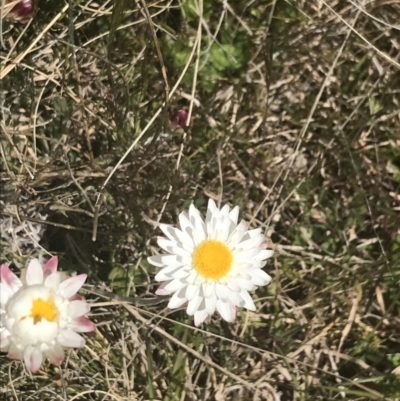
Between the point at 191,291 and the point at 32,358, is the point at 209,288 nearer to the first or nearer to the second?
the point at 191,291

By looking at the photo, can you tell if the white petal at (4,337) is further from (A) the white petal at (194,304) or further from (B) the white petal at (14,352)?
(A) the white petal at (194,304)

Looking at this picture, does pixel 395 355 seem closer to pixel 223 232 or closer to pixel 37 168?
pixel 223 232

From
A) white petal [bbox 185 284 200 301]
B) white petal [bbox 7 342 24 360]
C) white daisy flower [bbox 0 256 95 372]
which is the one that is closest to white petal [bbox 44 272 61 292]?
white daisy flower [bbox 0 256 95 372]

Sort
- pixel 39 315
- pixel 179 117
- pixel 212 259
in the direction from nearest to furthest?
pixel 39 315
pixel 212 259
pixel 179 117

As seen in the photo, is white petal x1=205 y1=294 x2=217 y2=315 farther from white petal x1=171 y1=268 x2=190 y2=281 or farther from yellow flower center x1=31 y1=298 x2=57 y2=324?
yellow flower center x1=31 y1=298 x2=57 y2=324

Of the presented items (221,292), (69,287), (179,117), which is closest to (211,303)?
(221,292)

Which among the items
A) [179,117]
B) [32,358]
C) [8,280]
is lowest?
[32,358]
